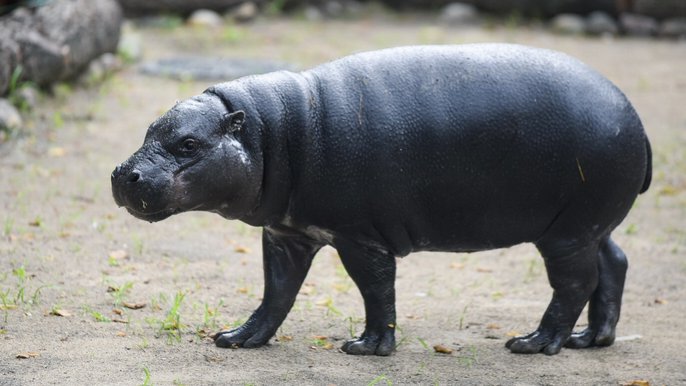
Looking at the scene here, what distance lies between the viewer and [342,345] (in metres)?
5.21

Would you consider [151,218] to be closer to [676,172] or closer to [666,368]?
[666,368]

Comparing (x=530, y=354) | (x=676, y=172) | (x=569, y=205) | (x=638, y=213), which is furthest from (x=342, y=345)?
(x=676, y=172)

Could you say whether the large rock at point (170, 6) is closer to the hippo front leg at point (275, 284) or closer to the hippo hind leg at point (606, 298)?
the hippo front leg at point (275, 284)

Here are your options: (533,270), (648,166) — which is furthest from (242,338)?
(533,270)

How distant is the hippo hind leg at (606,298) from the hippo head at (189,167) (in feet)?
6.22

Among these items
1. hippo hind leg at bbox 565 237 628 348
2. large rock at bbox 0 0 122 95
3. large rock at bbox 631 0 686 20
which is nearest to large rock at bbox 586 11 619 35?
large rock at bbox 631 0 686 20

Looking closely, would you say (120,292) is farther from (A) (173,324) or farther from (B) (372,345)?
(B) (372,345)

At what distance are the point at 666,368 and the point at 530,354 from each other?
2.11 feet

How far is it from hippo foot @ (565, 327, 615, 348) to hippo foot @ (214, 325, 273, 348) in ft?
5.09

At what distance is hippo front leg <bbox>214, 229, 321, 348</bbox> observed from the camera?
5.19m

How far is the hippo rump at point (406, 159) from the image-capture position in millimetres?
4684

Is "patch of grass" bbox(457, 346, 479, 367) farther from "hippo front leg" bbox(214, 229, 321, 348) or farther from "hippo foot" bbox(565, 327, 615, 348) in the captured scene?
"hippo front leg" bbox(214, 229, 321, 348)

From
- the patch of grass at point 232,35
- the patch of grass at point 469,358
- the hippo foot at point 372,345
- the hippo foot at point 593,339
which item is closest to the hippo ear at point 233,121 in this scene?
the hippo foot at point 372,345

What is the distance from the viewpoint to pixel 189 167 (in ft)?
14.9
